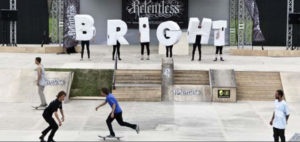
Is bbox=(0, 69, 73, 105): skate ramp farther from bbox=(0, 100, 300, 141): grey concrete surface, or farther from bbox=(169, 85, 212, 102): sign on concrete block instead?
bbox=(169, 85, 212, 102): sign on concrete block

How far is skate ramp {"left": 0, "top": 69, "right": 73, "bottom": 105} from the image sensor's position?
22520 millimetres

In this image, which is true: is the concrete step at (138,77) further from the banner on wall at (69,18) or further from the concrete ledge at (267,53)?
the concrete ledge at (267,53)

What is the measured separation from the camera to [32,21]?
4131 centimetres

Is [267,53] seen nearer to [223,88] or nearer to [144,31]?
[144,31]

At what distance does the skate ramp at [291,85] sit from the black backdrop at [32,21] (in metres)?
21.1

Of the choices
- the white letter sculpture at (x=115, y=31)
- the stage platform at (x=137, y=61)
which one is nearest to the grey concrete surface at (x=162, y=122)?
the stage platform at (x=137, y=61)

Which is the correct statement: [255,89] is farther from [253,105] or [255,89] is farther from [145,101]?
[145,101]

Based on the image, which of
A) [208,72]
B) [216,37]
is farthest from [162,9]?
[208,72]

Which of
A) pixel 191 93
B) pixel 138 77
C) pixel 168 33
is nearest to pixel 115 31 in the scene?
pixel 168 33

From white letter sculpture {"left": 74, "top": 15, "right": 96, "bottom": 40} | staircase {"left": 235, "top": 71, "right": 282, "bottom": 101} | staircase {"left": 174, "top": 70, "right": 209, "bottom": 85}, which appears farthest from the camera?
white letter sculpture {"left": 74, "top": 15, "right": 96, "bottom": 40}

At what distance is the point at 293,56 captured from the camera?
3409 cm

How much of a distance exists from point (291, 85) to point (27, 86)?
32.9 ft

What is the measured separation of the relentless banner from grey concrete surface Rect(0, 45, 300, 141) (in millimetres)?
12820

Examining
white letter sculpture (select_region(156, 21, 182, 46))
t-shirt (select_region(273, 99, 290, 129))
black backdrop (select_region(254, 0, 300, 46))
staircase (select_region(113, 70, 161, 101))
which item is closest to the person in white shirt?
t-shirt (select_region(273, 99, 290, 129))
